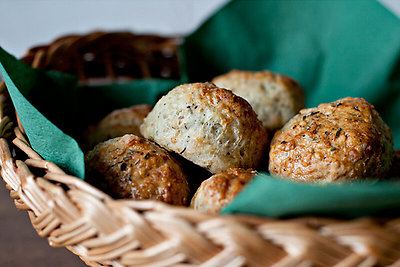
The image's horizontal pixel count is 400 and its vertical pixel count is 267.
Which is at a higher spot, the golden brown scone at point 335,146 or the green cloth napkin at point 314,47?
the green cloth napkin at point 314,47

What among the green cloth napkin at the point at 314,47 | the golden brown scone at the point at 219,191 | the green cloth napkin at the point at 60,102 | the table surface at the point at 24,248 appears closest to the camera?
the golden brown scone at the point at 219,191

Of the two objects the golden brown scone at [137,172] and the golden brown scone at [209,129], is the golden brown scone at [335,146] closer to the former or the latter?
the golden brown scone at [209,129]

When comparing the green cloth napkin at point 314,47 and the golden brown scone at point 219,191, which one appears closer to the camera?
the golden brown scone at point 219,191

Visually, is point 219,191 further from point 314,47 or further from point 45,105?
point 314,47

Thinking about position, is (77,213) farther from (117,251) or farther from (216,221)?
(216,221)

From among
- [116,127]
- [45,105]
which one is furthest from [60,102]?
[116,127]

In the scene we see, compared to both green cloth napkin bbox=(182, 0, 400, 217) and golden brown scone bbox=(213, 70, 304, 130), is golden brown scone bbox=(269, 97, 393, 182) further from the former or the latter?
green cloth napkin bbox=(182, 0, 400, 217)

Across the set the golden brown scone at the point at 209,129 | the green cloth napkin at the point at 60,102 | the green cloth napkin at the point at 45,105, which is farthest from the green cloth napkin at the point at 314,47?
the golden brown scone at the point at 209,129
